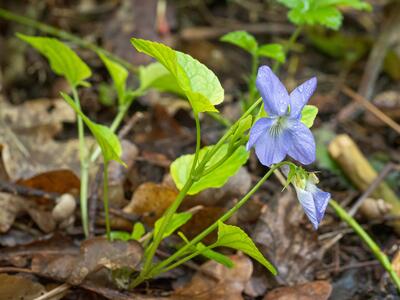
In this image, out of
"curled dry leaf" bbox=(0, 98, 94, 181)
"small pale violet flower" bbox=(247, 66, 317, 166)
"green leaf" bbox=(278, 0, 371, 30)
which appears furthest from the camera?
"curled dry leaf" bbox=(0, 98, 94, 181)

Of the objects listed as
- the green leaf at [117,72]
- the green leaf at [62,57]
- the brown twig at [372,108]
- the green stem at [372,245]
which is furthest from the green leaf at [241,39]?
the brown twig at [372,108]

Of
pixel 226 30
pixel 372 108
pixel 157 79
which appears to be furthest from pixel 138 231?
pixel 226 30

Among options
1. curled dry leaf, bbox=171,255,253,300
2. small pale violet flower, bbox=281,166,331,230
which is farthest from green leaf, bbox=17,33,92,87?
small pale violet flower, bbox=281,166,331,230

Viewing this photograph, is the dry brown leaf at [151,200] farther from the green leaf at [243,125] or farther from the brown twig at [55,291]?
the green leaf at [243,125]

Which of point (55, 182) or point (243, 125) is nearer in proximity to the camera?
point (243, 125)

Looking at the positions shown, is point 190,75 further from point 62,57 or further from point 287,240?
point 287,240

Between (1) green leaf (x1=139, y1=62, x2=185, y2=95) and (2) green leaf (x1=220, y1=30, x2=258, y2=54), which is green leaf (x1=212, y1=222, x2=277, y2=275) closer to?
(1) green leaf (x1=139, y1=62, x2=185, y2=95)

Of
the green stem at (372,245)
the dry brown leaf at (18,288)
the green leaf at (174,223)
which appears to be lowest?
the dry brown leaf at (18,288)
